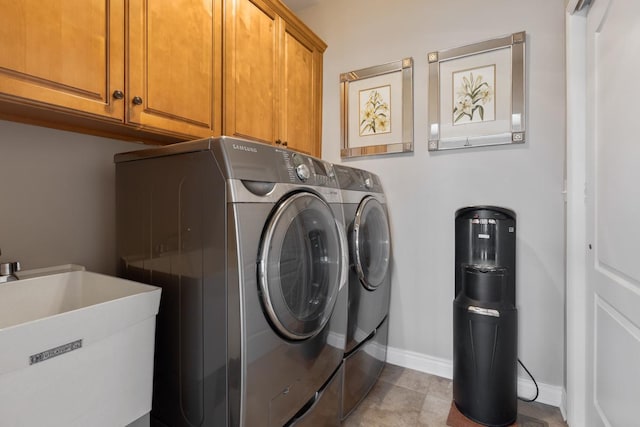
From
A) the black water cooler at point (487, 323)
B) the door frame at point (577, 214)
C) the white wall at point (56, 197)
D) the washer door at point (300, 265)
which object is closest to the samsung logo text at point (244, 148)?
the washer door at point (300, 265)

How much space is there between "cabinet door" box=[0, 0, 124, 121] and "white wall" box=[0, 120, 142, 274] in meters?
0.44

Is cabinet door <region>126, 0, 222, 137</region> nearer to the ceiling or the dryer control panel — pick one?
the dryer control panel

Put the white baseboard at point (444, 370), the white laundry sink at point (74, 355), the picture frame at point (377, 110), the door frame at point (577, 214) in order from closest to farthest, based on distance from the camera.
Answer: the white laundry sink at point (74, 355) → the door frame at point (577, 214) → the white baseboard at point (444, 370) → the picture frame at point (377, 110)

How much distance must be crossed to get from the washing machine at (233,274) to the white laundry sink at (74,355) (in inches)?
6.1

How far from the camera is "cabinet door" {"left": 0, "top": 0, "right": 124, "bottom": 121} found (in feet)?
2.98

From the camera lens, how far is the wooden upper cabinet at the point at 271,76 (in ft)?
5.43

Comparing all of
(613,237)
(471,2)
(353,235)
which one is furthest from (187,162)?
(471,2)

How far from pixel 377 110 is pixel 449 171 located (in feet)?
2.35

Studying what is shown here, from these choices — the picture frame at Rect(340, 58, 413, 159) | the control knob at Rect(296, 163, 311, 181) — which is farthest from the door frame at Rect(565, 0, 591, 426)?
the control knob at Rect(296, 163, 311, 181)

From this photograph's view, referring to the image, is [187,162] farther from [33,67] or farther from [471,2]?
[471,2]

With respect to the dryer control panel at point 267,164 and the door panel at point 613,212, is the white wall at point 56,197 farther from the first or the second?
the door panel at point 613,212

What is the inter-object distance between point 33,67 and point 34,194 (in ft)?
2.02

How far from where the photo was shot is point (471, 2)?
6.59 feet

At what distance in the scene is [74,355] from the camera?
0.78 metres
